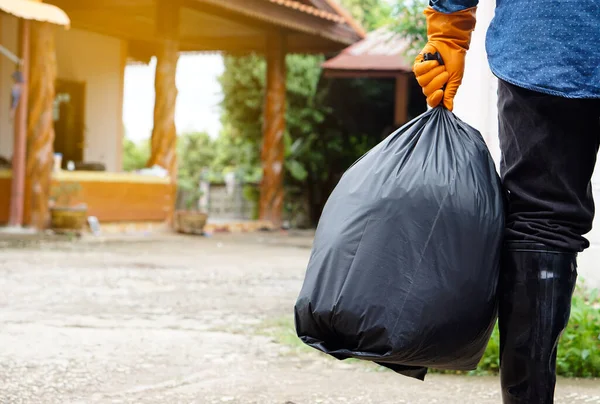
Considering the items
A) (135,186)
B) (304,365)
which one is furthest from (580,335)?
(135,186)

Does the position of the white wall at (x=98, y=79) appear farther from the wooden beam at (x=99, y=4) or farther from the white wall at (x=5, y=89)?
the wooden beam at (x=99, y=4)

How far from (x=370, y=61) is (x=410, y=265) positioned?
38.1 feet

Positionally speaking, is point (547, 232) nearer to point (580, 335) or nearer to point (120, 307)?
point (580, 335)

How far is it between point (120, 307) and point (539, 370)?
2.83m

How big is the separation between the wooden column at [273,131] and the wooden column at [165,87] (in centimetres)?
188

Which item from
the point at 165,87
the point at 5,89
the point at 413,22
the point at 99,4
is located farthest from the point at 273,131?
the point at 413,22

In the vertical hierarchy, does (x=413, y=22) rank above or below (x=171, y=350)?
above

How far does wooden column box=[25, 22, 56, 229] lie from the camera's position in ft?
29.7

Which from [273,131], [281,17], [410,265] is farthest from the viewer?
[273,131]

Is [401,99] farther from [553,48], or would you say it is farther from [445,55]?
[553,48]

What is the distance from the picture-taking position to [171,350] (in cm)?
305

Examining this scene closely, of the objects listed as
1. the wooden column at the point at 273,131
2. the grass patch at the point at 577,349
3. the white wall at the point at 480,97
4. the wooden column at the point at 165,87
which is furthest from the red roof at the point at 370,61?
the grass patch at the point at 577,349

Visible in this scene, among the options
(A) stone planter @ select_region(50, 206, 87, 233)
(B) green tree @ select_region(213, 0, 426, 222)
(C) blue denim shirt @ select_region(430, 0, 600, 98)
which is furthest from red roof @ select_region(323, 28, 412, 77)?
(C) blue denim shirt @ select_region(430, 0, 600, 98)

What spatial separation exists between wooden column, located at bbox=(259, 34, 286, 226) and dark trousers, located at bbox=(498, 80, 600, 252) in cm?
1112
